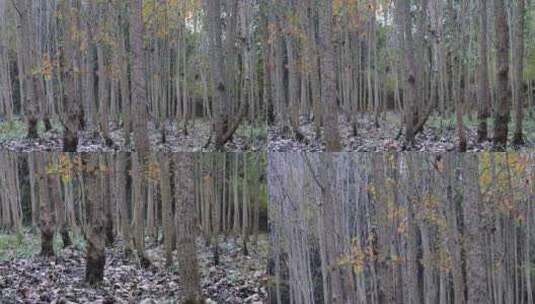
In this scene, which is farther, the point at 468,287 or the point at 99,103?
the point at 99,103

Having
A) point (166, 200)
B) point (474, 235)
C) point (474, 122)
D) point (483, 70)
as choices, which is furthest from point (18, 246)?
point (483, 70)

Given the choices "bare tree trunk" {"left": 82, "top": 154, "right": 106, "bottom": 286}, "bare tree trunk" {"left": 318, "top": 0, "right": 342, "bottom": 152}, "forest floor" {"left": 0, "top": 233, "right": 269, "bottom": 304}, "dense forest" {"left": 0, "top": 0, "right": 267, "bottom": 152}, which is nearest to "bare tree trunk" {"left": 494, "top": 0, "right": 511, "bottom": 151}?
"bare tree trunk" {"left": 318, "top": 0, "right": 342, "bottom": 152}

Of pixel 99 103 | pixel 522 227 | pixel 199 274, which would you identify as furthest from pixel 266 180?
pixel 522 227

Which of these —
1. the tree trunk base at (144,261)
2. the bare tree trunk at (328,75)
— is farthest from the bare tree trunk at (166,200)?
the bare tree trunk at (328,75)

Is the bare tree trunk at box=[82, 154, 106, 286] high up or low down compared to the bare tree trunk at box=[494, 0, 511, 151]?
down

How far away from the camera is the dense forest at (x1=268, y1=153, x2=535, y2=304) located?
411 centimetres

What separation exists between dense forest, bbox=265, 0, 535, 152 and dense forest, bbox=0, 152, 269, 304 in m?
0.54

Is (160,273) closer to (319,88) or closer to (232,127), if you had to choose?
(232,127)

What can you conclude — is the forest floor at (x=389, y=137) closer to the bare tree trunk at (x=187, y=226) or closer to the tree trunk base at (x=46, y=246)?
→ the bare tree trunk at (x=187, y=226)

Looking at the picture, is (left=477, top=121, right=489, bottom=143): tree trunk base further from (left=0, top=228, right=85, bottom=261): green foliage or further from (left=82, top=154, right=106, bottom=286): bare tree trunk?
(left=0, top=228, right=85, bottom=261): green foliage

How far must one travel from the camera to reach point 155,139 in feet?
15.4

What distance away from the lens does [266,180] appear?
4.54 meters

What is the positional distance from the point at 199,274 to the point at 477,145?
206 cm

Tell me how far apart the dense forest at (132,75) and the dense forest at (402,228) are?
551 millimetres
